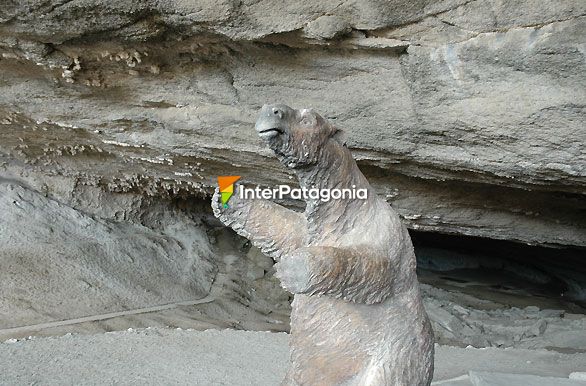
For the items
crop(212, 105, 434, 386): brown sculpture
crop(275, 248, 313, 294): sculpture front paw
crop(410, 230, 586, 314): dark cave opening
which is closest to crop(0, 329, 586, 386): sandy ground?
crop(212, 105, 434, 386): brown sculpture

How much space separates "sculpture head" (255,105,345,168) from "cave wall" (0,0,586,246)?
110cm

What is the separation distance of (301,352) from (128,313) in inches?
92.3

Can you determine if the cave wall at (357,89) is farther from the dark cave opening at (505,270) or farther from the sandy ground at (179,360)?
the dark cave opening at (505,270)

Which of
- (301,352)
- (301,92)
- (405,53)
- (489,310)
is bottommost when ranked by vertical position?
(489,310)

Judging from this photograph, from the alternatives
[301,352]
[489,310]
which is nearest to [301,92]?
[301,352]

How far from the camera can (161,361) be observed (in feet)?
6.86

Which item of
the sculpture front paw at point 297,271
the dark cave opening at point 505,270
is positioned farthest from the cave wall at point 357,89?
the dark cave opening at point 505,270

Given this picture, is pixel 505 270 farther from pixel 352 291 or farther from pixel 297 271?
pixel 297 271

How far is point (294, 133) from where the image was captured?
1133 mm

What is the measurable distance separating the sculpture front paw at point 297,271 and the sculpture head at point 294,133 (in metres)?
0.22

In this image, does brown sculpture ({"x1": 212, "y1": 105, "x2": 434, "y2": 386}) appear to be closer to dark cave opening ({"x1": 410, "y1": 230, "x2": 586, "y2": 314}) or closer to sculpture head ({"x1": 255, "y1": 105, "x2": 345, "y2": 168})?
sculpture head ({"x1": 255, "y1": 105, "x2": 345, "y2": 168})

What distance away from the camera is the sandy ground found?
1.88 meters

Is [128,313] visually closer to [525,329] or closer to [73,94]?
[73,94]

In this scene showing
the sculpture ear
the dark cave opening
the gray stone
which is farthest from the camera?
the dark cave opening
